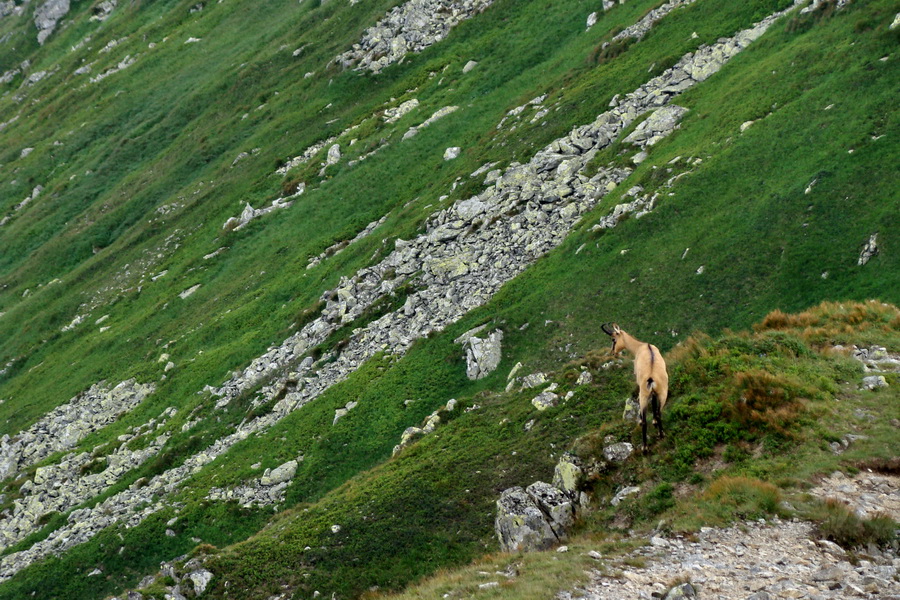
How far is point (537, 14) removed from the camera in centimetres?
8544

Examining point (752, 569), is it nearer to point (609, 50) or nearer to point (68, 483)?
point (68, 483)

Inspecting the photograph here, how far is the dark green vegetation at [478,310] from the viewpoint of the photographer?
24.5 meters

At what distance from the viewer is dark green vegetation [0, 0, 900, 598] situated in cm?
2448

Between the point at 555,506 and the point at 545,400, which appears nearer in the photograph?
the point at 555,506

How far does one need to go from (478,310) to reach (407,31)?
206ft

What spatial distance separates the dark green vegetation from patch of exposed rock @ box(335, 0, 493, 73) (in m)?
2.74

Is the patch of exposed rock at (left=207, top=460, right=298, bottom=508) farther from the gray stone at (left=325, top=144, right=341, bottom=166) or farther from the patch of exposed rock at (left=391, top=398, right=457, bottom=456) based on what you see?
the gray stone at (left=325, top=144, right=341, bottom=166)

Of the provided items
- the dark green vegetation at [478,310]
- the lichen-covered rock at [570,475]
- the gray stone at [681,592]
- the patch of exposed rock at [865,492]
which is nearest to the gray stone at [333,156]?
the dark green vegetation at [478,310]

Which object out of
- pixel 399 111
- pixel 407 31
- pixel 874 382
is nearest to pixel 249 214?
pixel 399 111

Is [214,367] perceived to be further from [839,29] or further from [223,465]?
[839,29]

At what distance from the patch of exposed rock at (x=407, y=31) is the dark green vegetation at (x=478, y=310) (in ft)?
8.98

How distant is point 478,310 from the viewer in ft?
155

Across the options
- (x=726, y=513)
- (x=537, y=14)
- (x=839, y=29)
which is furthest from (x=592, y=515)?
(x=537, y=14)

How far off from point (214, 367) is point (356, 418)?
20.8 meters
